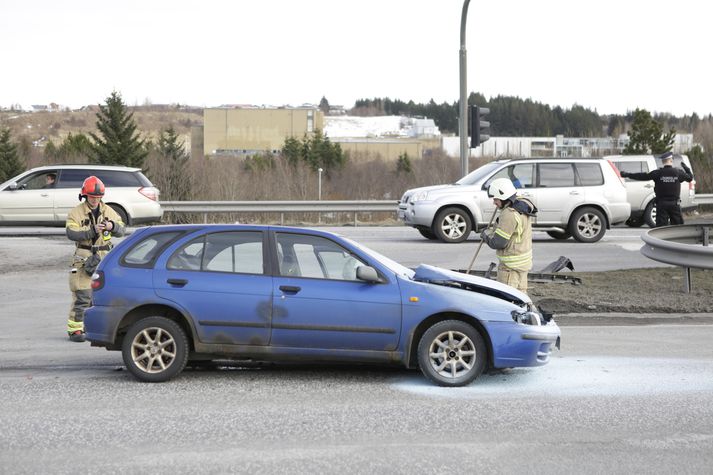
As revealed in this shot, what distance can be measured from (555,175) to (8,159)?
202 ft

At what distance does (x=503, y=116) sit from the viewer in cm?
18750

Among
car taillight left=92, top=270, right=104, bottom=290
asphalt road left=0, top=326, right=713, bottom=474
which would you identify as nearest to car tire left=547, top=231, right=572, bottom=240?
asphalt road left=0, top=326, right=713, bottom=474

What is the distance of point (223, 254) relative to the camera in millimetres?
7652

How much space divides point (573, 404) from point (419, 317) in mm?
1377

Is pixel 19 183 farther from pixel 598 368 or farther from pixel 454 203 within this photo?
pixel 598 368

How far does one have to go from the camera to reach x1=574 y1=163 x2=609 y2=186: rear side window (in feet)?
65.0

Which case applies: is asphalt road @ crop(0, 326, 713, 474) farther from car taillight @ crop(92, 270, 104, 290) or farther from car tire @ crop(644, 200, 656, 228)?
car tire @ crop(644, 200, 656, 228)

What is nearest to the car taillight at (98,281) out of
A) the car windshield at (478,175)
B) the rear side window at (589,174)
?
the car windshield at (478,175)

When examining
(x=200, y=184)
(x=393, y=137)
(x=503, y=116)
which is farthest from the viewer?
(x=503, y=116)

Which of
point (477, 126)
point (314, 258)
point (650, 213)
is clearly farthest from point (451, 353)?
point (650, 213)

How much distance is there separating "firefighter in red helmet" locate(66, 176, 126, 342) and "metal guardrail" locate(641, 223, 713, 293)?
7.05 metres

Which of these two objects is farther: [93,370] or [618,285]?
[618,285]

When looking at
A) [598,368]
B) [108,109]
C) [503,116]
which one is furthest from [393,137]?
[598,368]

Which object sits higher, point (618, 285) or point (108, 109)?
point (108, 109)
